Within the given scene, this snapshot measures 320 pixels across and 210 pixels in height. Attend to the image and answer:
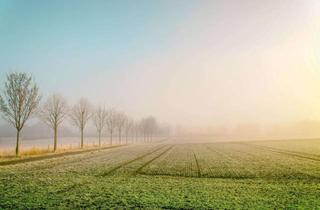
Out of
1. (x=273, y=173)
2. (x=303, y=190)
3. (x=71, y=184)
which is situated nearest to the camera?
(x=303, y=190)

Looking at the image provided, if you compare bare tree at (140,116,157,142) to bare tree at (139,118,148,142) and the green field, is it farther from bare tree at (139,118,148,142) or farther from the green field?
the green field

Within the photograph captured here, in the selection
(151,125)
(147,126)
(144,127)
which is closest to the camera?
(144,127)

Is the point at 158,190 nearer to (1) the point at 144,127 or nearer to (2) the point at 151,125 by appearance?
(1) the point at 144,127

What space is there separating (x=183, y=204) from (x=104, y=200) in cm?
484

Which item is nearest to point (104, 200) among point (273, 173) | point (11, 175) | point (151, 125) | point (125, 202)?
point (125, 202)

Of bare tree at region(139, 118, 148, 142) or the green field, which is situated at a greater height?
bare tree at region(139, 118, 148, 142)

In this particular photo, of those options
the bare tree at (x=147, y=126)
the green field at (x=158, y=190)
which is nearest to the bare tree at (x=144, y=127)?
the bare tree at (x=147, y=126)

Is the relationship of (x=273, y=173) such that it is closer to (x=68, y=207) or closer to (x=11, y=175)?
(x=68, y=207)

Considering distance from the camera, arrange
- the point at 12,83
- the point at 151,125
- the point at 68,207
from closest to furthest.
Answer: the point at 68,207
the point at 12,83
the point at 151,125

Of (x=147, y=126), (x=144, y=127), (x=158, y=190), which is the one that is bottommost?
(x=158, y=190)

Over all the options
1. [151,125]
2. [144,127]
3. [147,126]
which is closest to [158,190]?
[144,127]

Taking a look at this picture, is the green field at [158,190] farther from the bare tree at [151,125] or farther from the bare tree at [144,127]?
the bare tree at [151,125]

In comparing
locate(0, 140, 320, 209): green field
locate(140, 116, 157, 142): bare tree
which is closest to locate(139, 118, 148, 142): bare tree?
locate(140, 116, 157, 142): bare tree

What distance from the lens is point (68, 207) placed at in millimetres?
14656
